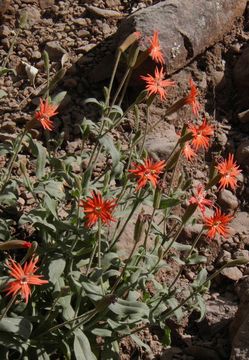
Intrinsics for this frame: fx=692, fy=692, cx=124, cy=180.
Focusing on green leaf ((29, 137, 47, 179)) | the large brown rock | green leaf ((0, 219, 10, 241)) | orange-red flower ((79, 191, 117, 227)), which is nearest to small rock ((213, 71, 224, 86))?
the large brown rock

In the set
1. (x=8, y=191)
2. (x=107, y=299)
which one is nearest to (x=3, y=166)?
(x=8, y=191)

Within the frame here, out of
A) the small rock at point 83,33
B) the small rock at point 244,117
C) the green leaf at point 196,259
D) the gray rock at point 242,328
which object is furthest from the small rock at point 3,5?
the gray rock at point 242,328

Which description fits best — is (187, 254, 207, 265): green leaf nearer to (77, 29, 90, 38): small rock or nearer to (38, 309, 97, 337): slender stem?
(38, 309, 97, 337): slender stem

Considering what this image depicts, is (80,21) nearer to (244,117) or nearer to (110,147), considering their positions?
(244,117)

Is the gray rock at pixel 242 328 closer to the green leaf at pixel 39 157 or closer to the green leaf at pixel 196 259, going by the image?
the green leaf at pixel 196 259

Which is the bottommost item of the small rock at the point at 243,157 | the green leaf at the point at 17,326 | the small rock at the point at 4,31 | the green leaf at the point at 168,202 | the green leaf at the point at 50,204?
the green leaf at the point at 17,326

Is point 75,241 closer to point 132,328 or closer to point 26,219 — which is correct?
point 26,219

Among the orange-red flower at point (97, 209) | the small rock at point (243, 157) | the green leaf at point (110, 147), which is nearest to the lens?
the orange-red flower at point (97, 209)
